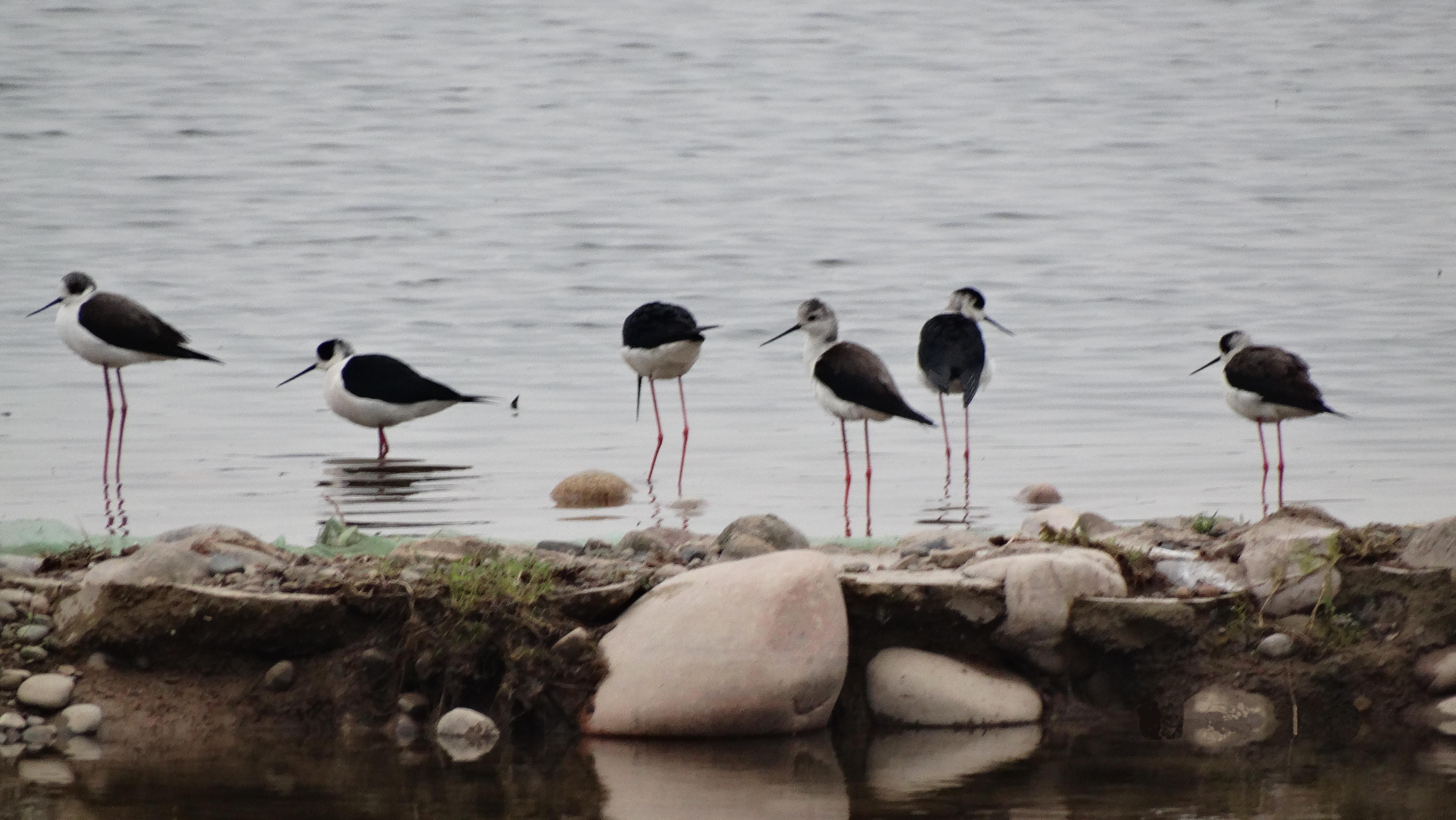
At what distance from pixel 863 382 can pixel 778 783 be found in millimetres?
5939

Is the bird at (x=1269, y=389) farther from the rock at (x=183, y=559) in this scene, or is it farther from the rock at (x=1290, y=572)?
the rock at (x=183, y=559)

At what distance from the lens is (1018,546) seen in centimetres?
698

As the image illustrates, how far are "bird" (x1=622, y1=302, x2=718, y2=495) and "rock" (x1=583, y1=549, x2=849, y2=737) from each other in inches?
259

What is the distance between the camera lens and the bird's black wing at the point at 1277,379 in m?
11.2

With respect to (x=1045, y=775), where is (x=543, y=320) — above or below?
above

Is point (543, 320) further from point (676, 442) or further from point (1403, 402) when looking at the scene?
point (1403, 402)

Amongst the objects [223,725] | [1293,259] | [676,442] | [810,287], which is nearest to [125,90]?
[810,287]

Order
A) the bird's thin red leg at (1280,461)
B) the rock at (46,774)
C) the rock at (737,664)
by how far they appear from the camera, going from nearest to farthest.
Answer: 1. the rock at (46,774)
2. the rock at (737,664)
3. the bird's thin red leg at (1280,461)

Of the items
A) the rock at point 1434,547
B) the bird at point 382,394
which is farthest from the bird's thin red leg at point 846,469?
the rock at point 1434,547

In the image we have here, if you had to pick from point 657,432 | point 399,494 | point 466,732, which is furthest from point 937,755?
point 657,432

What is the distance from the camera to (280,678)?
20.6ft

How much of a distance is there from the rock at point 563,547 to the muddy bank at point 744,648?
75 cm

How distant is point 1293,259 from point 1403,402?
31.4 feet

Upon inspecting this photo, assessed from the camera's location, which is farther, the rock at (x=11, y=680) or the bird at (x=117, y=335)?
the bird at (x=117, y=335)
